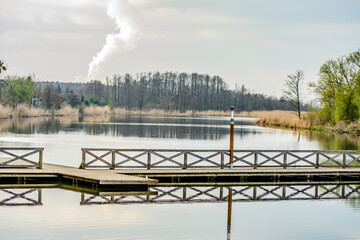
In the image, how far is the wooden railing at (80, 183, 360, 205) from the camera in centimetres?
1969

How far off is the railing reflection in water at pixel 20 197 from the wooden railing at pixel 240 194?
1.45 meters

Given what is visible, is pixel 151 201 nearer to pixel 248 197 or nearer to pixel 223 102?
pixel 248 197

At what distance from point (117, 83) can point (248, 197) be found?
14322 centimetres

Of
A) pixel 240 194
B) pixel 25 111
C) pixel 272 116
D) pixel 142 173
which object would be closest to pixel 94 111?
pixel 25 111

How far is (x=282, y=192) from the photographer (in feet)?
74.4

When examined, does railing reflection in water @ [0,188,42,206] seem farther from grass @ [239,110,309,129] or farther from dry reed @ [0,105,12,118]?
dry reed @ [0,105,12,118]

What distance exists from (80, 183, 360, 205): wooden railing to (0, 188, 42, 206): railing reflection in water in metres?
1.45

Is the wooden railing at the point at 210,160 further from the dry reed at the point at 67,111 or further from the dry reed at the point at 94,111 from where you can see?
the dry reed at the point at 94,111

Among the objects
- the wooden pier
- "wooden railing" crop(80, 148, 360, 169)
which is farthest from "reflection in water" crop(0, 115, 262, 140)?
the wooden pier

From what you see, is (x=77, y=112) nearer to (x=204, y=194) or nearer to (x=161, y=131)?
(x=161, y=131)

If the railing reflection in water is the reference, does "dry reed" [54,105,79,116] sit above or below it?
above

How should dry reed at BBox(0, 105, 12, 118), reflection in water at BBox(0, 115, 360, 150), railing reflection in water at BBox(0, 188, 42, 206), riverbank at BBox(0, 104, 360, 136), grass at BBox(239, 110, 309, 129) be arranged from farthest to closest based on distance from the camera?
1. dry reed at BBox(0, 105, 12, 118)
2. grass at BBox(239, 110, 309, 129)
3. riverbank at BBox(0, 104, 360, 136)
4. reflection in water at BBox(0, 115, 360, 150)
5. railing reflection in water at BBox(0, 188, 42, 206)

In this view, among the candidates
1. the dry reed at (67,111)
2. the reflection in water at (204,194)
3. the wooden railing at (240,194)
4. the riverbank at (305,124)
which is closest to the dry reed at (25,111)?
the dry reed at (67,111)

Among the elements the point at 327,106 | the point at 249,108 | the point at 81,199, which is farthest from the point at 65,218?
the point at 249,108
